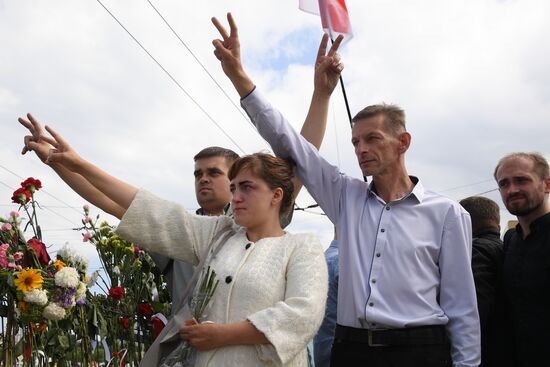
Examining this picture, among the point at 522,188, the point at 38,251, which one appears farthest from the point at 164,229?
the point at 522,188

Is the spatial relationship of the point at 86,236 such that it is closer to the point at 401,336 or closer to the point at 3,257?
the point at 3,257

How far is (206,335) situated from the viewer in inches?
83.0

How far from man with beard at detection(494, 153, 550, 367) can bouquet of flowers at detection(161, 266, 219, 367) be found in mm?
1609

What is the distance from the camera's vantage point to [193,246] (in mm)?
2400

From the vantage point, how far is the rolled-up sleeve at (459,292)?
248cm

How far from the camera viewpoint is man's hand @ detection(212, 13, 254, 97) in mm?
2562

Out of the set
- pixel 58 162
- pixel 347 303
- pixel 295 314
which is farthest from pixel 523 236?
pixel 58 162

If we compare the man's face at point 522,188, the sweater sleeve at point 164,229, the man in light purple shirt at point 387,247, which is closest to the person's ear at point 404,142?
the man in light purple shirt at point 387,247

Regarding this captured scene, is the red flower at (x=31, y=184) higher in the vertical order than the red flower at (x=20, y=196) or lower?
higher

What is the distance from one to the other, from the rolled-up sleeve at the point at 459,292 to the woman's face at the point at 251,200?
0.78m

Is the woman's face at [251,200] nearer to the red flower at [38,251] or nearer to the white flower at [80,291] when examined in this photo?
the white flower at [80,291]

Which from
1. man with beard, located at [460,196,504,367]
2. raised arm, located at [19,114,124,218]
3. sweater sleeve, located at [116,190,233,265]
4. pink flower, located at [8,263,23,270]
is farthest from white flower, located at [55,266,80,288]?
man with beard, located at [460,196,504,367]

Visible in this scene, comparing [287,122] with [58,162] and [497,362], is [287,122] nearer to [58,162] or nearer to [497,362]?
[58,162]

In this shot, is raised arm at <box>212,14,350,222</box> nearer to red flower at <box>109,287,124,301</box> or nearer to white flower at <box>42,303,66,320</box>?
red flower at <box>109,287,124,301</box>
